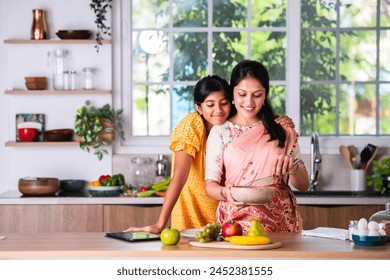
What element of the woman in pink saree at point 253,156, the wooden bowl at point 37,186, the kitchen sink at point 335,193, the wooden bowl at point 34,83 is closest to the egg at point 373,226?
the woman in pink saree at point 253,156

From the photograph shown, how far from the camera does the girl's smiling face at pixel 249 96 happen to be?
4.08 m

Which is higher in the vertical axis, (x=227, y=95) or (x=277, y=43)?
(x=277, y=43)

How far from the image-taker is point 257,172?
13.5 feet

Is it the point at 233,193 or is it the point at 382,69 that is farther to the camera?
the point at 382,69

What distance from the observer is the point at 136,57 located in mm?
6633

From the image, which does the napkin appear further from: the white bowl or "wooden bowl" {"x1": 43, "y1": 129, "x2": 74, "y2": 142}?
"wooden bowl" {"x1": 43, "y1": 129, "x2": 74, "y2": 142}

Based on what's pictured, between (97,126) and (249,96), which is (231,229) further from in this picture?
(97,126)

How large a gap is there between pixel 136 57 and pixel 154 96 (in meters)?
0.34

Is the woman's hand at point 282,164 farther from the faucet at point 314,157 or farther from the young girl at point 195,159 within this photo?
the faucet at point 314,157

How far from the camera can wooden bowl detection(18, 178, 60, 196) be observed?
6074 millimetres

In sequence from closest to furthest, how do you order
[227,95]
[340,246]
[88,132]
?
[340,246] → [227,95] → [88,132]

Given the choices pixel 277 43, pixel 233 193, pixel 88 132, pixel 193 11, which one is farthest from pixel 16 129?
pixel 233 193

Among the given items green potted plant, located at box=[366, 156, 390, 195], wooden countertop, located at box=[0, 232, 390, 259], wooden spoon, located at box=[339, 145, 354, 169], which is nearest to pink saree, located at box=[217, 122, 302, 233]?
wooden countertop, located at box=[0, 232, 390, 259]

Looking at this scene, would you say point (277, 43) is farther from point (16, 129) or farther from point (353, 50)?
point (16, 129)
